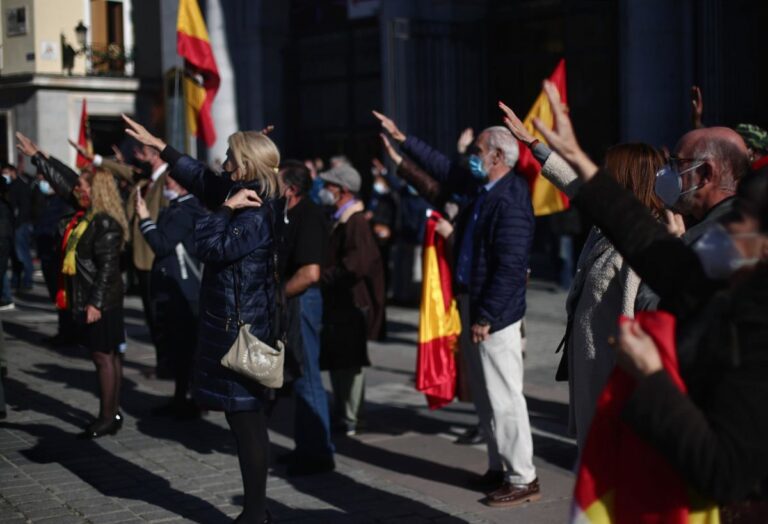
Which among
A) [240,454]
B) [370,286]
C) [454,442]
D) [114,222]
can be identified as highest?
[114,222]

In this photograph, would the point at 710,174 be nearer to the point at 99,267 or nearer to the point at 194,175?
the point at 194,175

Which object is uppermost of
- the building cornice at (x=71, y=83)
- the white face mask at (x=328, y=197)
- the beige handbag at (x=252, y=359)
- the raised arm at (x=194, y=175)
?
the building cornice at (x=71, y=83)

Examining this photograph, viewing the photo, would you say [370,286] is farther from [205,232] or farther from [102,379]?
[205,232]

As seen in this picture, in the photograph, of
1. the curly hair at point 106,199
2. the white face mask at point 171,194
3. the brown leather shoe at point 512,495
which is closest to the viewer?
the brown leather shoe at point 512,495

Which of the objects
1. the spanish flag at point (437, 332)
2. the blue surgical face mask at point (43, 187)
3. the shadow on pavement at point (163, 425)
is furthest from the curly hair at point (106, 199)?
the blue surgical face mask at point (43, 187)

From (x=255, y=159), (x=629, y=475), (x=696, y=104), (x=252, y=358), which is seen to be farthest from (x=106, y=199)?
(x=629, y=475)

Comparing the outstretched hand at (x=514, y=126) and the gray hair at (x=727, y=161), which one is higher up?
the outstretched hand at (x=514, y=126)

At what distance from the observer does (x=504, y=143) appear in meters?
6.11

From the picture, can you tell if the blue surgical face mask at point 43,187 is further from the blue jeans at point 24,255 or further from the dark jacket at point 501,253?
the dark jacket at point 501,253

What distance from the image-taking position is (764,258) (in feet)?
8.05

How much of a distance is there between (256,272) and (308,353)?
1.51 meters

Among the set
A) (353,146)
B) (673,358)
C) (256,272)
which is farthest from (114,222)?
(353,146)

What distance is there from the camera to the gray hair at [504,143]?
6098mm

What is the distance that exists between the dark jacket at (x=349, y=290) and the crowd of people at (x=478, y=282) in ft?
0.04
